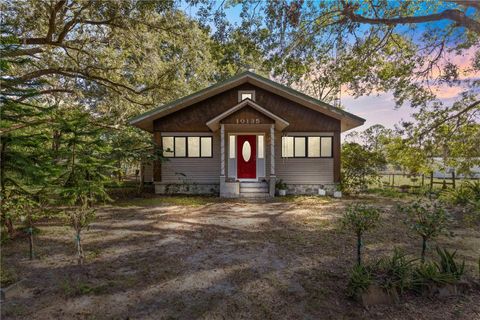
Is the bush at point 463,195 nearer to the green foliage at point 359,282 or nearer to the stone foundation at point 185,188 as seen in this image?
the green foliage at point 359,282

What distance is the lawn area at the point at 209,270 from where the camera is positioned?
3008 millimetres

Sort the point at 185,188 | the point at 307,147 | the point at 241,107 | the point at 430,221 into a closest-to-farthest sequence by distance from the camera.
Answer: the point at 430,221 → the point at 241,107 → the point at 185,188 → the point at 307,147

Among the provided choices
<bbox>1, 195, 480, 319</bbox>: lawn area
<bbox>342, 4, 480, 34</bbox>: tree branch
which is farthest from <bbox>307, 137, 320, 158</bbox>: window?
<bbox>342, 4, 480, 34</bbox>: tree branch

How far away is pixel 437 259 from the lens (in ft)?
14.8

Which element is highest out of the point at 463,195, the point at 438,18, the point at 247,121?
the point at 438,18

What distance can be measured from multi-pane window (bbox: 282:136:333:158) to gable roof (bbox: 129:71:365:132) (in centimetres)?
148

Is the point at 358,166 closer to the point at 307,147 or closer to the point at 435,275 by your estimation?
the point at 307,147

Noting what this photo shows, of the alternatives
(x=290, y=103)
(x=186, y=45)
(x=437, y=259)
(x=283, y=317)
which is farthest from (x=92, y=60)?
(x=437, y=259)

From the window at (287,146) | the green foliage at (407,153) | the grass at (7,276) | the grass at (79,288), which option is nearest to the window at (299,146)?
the window at (287,146)

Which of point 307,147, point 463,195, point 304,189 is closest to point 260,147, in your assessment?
point 307,147

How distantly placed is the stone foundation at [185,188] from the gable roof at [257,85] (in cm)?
360

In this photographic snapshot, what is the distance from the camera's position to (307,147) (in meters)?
13.2

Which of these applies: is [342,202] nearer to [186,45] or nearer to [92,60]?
[186,45]

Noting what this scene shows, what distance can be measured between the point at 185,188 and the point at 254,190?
380 cm
